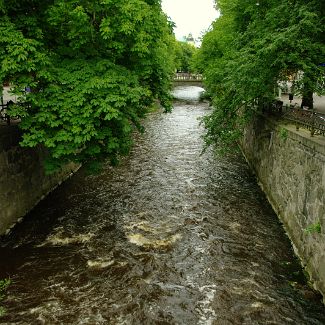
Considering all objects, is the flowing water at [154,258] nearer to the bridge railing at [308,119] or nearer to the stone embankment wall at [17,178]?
the stone embankment wall at [17,178]

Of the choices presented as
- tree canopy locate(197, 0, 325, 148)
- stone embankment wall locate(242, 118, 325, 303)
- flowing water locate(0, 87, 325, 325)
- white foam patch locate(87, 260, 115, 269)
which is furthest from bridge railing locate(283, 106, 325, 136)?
white foam patch locate(87, 260, 115, 269)

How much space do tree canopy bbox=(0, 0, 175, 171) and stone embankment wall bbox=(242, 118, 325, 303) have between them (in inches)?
225

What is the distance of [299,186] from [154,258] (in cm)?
532

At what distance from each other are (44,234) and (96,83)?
227 inches

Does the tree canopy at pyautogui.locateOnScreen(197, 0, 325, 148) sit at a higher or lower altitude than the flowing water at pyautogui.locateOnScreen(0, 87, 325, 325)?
higher

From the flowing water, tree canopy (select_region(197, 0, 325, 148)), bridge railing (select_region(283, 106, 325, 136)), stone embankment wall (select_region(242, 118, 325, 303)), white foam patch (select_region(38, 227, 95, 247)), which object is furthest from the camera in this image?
tree canopy (select_region(197, 0, 325, 148))

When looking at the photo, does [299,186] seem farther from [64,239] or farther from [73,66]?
[73,66]

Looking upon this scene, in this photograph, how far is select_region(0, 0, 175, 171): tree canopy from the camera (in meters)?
10.9

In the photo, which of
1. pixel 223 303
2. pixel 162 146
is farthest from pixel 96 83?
pixel 162 146

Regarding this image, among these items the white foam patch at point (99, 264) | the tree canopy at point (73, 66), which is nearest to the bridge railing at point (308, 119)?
the tree canopy at point (73, 66)

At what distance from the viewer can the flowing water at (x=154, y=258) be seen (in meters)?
9.00

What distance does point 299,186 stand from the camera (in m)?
12.0

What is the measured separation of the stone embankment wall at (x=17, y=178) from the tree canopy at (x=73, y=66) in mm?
1890

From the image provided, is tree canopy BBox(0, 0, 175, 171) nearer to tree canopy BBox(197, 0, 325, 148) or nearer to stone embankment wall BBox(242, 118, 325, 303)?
tree canopy BBox(197, 0, 325, 148)
